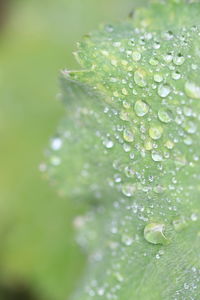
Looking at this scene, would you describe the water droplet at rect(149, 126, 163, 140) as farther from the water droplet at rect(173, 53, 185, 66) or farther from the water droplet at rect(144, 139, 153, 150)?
the water droplet at rect(173, 53, 185, 66)

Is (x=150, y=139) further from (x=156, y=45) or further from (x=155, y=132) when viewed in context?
(x=156, y=45)

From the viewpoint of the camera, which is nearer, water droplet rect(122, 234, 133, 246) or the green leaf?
the green leaf

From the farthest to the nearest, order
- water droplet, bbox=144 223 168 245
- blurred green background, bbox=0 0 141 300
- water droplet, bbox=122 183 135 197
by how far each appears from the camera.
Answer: blurred green background, bbox=0 0 141 300
water droplet, bbox=122 183 135 197
water droplet, bbox=144 223 168 245

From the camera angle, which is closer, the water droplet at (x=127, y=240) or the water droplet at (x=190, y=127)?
the water droplet at (x=190, y=127)

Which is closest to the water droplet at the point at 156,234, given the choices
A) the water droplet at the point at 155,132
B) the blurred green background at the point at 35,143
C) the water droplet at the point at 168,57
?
the water droplet at the point at 155,132

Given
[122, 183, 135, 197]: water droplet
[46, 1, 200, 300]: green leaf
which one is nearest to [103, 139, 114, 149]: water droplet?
[46, 1, 200, 300]: green leaf

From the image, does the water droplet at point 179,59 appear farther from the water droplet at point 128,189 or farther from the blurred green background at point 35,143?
the blurred green background at point 35,143

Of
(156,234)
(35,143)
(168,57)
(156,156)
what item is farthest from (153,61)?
(35,143)
